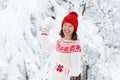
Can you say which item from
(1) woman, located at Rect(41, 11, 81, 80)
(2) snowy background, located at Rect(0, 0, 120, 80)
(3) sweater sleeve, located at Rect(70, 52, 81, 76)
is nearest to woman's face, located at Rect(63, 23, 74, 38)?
(1) woman, located at Rect(41, 11, 81, 80)

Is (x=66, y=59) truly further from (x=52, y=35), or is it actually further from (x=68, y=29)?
(x=52, y=35)

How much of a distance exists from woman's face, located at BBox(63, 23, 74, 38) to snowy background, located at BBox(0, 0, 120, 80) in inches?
18.8

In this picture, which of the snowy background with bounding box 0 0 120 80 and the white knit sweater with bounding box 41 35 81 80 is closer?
the white knit sweater with bounding box 41 35 81 80

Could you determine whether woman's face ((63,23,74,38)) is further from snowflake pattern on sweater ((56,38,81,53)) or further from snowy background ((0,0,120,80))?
snowy background ((0,0,120,80))

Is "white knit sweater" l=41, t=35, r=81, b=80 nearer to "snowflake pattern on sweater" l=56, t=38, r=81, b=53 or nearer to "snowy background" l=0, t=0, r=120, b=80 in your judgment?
"snowflake pattern on sweater" l=56, t=38, r=81, b=53

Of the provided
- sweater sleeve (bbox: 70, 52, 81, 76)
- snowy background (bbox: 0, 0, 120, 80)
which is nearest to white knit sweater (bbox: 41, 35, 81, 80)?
sweater sleeve (bbox: 70, 52, 81, 76)

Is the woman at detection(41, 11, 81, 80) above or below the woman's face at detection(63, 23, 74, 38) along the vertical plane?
below

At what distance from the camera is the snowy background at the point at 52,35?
221 inches

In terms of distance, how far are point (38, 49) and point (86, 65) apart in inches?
46.2

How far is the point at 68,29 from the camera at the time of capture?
15.1 feet

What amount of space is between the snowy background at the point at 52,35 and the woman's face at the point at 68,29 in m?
0.48

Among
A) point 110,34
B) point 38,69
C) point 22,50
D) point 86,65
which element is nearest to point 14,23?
point 22,50

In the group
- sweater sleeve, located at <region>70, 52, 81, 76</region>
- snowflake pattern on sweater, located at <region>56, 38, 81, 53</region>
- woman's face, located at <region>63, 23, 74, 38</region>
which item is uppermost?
woman's face, located at <region>63, 23, 74, 38</region>

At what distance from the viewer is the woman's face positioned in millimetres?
4602
